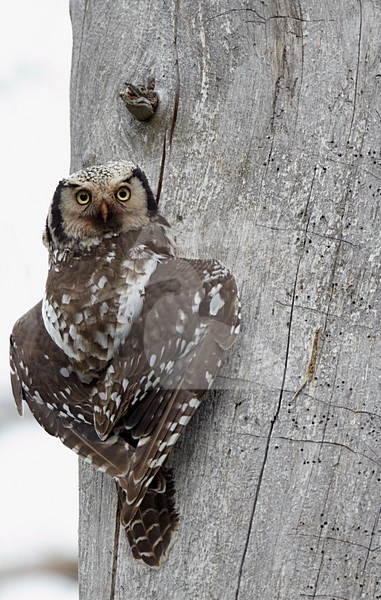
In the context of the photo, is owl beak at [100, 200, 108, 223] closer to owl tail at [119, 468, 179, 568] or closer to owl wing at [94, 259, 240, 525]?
owl wing at [94, 259, 240, 525]

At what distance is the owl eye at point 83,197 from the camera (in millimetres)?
2520

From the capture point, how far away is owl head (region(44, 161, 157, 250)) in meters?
2.48

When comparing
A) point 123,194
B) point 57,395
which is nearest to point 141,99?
point 123,194

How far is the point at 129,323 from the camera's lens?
2.35 metres

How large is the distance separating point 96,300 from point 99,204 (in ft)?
1.09

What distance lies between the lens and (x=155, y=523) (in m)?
2.16

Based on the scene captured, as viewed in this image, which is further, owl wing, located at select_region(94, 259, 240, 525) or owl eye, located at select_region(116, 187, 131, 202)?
owl eye, located at select_region(116, 187, 131, 202)

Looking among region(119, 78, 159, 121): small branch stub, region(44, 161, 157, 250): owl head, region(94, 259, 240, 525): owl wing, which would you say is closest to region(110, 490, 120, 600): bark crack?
region(94, 259, 240, 525): owl wing

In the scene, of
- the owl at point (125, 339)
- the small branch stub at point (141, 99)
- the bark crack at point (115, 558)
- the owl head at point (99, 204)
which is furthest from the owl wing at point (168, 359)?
the small branch stub at point (141, 99)

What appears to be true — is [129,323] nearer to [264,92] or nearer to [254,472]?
[254,472]

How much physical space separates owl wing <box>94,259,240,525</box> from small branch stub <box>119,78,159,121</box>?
0.51 metres

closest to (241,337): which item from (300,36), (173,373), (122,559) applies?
(173,373)

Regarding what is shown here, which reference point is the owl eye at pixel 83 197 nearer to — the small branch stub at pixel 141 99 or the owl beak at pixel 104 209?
the owl beak at pixel 104 209

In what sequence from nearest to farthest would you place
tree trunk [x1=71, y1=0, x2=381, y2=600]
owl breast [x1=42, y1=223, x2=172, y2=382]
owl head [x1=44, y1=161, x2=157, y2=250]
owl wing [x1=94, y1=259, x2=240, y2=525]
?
tree trunk [x1=71, y1=0, x2=381, y2=600] → owl wing [x1=94, y1=259, x2=240, y2=525] → owl breast [x1=42, y1=223, x2=172, y2=382] → owl head [x1=44, y1=161, x2=157, y2=250]
